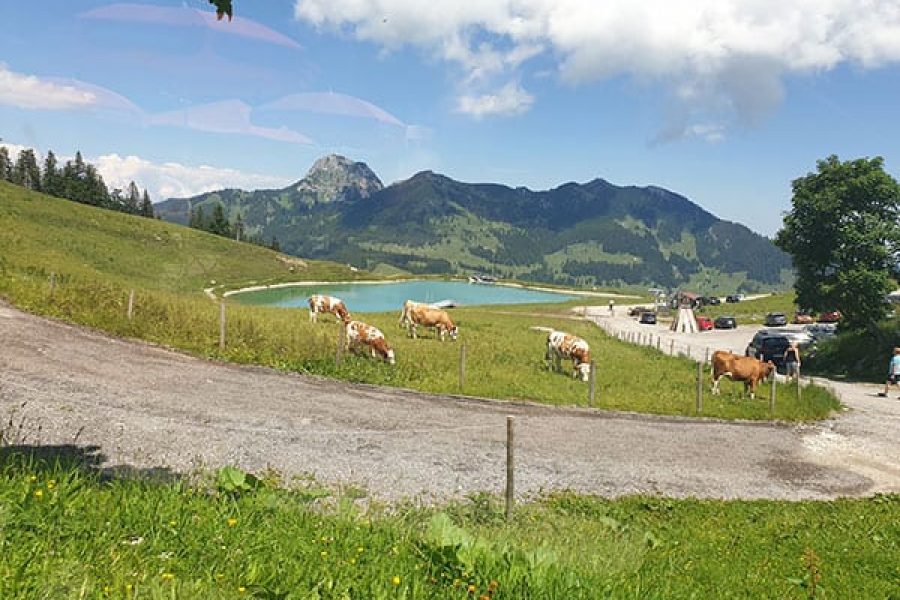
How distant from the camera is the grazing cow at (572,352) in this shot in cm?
3050

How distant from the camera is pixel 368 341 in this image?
28.2 meters

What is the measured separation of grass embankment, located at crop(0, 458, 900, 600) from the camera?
4.55 meters

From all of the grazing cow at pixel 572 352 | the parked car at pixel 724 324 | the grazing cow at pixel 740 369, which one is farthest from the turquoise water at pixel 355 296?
the grazing cow at pixel 740 369

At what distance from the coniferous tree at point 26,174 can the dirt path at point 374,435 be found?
542ft

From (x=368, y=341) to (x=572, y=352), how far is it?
36.0ft

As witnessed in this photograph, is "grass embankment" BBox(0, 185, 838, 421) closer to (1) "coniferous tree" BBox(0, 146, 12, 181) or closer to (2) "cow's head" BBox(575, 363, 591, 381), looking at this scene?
(2) "cow's head" BBox(575, 363, 591, 381)

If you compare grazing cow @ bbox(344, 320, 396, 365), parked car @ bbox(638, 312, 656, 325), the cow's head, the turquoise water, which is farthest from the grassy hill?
parked car @ bbox(638, 312, 656, 325)

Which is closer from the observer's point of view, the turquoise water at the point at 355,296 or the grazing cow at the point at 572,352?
the grazing cow at the point at 572,352

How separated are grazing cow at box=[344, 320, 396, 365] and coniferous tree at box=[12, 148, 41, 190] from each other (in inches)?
A: 6541

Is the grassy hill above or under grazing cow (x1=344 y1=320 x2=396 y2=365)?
above

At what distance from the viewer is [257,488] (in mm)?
8148

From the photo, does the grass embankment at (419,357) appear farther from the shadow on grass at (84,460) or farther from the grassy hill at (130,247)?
the grassy hill at (130,247)

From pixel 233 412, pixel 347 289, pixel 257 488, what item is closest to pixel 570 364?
pixel 233 412

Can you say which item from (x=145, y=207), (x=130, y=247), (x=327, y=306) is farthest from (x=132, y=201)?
(x=327, y=306)
